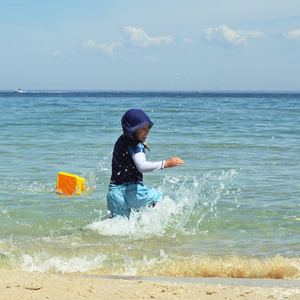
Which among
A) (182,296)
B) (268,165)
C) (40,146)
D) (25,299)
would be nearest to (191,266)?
(182,296)

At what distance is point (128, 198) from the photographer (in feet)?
17.3

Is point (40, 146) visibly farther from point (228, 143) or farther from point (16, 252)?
point (16, 252)

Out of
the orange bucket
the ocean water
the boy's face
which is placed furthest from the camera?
the orange bucket

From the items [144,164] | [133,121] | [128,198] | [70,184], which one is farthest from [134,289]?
[70,184]

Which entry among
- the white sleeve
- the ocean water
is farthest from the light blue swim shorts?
the white sleeve

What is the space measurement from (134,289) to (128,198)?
1893mm

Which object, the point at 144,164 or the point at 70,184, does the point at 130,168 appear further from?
the point at 70,184

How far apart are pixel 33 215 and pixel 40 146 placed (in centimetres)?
630

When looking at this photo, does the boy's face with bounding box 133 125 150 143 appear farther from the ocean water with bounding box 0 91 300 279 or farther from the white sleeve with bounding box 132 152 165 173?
the ocean water with bounding box 0 91 300 279

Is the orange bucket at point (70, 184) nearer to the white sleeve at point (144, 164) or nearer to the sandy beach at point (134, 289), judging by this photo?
the white sleeve at point (144, 164)

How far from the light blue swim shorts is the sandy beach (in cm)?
154

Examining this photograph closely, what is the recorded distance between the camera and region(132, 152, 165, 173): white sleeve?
492 cm

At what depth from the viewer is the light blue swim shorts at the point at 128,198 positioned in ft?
17.2

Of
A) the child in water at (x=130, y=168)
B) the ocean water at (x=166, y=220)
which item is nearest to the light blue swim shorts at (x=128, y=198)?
the child in water at (x=130, y=168)
